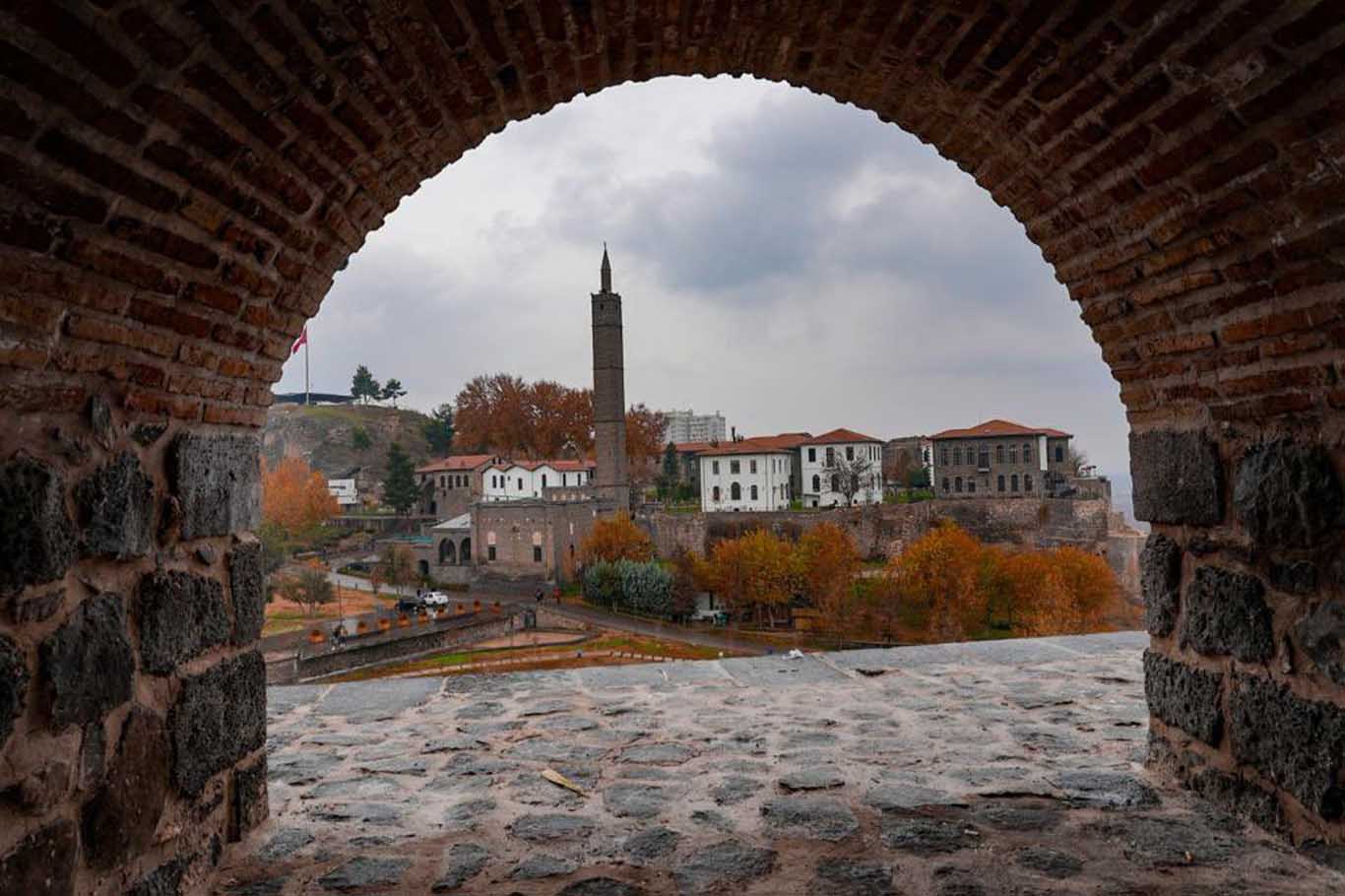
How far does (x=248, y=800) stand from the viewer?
2.80 metres

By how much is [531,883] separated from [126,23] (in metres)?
2.32

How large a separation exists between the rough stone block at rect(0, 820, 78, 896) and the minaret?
44945 mm

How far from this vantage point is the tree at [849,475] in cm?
5000

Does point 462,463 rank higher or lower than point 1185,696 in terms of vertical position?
higher

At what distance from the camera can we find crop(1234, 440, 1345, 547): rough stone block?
236 cm

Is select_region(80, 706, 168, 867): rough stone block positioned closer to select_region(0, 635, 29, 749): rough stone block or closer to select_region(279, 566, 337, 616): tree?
select_region(0, 635, 29, 749): rough stone block

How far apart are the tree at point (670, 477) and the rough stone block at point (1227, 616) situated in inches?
2076

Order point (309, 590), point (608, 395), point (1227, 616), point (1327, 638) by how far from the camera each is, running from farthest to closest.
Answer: point (608, 395)
point (309, 590)
point (1227, 616)
point (1327, 638)

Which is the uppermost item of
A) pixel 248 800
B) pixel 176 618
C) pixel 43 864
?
pixel 176 618

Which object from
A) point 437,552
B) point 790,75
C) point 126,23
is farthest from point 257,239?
point 437,552

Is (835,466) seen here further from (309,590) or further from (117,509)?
(117,509)

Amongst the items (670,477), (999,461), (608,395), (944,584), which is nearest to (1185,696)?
(944,584)

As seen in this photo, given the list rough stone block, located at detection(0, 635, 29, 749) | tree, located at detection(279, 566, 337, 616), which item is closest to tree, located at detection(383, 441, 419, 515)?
tree, located at detection(279, 566, 337, 616)

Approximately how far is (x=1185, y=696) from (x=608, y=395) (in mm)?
46684
